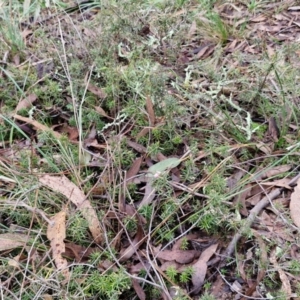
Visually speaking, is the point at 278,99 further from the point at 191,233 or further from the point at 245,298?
the point at 245,298

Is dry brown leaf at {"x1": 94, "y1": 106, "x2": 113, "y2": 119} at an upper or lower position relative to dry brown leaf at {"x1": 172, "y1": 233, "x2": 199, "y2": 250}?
upper

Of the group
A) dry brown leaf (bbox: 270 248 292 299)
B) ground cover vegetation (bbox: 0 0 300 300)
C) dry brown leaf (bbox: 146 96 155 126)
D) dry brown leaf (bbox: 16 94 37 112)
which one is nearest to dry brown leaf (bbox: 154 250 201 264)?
ground cover vegetation (bbox: 0 0 300 300)

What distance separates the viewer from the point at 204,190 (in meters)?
1.55

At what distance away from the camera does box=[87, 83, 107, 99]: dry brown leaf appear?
6.51 feet

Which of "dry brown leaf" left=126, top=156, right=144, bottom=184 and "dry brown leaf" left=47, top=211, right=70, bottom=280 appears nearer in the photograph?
"dry brown leaf" left=47, top=211, right=70, bottom=280

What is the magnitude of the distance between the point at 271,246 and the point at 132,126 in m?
0.69

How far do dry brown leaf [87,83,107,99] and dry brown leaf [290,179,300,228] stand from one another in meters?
0.85

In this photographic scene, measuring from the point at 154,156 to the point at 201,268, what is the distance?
455mm

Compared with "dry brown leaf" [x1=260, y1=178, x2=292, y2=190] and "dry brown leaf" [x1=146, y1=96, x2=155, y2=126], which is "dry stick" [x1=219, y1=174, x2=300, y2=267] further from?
"dry brown leaf" [x1=146, y1=96, x2=155, y2=126]

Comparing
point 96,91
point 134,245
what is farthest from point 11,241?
point 96,91

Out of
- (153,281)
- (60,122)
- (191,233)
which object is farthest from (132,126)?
(153,281)

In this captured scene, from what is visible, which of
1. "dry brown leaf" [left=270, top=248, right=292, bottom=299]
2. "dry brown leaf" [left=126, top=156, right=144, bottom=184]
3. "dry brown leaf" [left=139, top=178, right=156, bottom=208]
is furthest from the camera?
"dry brown leaf" [left=126, top=156, right=144, bottom=184]

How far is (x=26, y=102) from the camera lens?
204 centimetres

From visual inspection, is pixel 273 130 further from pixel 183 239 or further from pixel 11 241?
pixel 11 241
